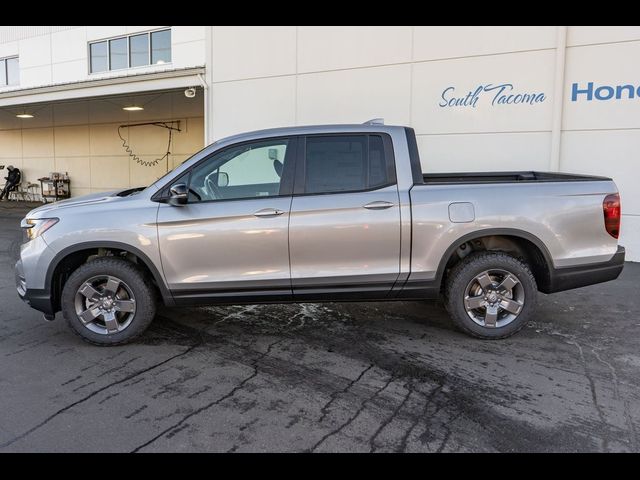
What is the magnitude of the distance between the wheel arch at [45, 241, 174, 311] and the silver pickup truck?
1 centimetres

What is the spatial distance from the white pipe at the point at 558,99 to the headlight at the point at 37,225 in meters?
7.44

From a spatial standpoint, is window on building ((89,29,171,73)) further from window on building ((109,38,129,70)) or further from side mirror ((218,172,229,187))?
side mirror ((218,172,229,187))

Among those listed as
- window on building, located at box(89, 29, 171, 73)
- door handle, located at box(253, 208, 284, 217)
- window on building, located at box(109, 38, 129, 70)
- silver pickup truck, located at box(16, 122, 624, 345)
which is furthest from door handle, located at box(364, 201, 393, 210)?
window on building, located at box(109, 38, 129, 70)

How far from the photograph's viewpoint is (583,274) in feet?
14.5

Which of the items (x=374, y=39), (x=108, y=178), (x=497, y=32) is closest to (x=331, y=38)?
(x=374, y=39)

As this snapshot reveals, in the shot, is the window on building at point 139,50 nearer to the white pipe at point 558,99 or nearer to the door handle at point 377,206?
the white pipe at point 558,99

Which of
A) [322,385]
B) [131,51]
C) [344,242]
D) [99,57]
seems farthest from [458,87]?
[99,57]

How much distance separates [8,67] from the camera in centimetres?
1836

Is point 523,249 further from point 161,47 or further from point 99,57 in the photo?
point 99,57

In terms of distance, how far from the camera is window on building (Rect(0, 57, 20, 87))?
18094 mm

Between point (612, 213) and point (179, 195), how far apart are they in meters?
3.89

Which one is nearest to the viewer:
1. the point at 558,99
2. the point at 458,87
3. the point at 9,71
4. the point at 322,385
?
the point at 322,385

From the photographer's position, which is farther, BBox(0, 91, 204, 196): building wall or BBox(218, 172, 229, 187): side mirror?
BBox(0, 91, 204, 196): building wall

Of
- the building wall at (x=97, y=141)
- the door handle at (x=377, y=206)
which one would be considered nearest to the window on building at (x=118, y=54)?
the building wall at (x=97, y=141)
